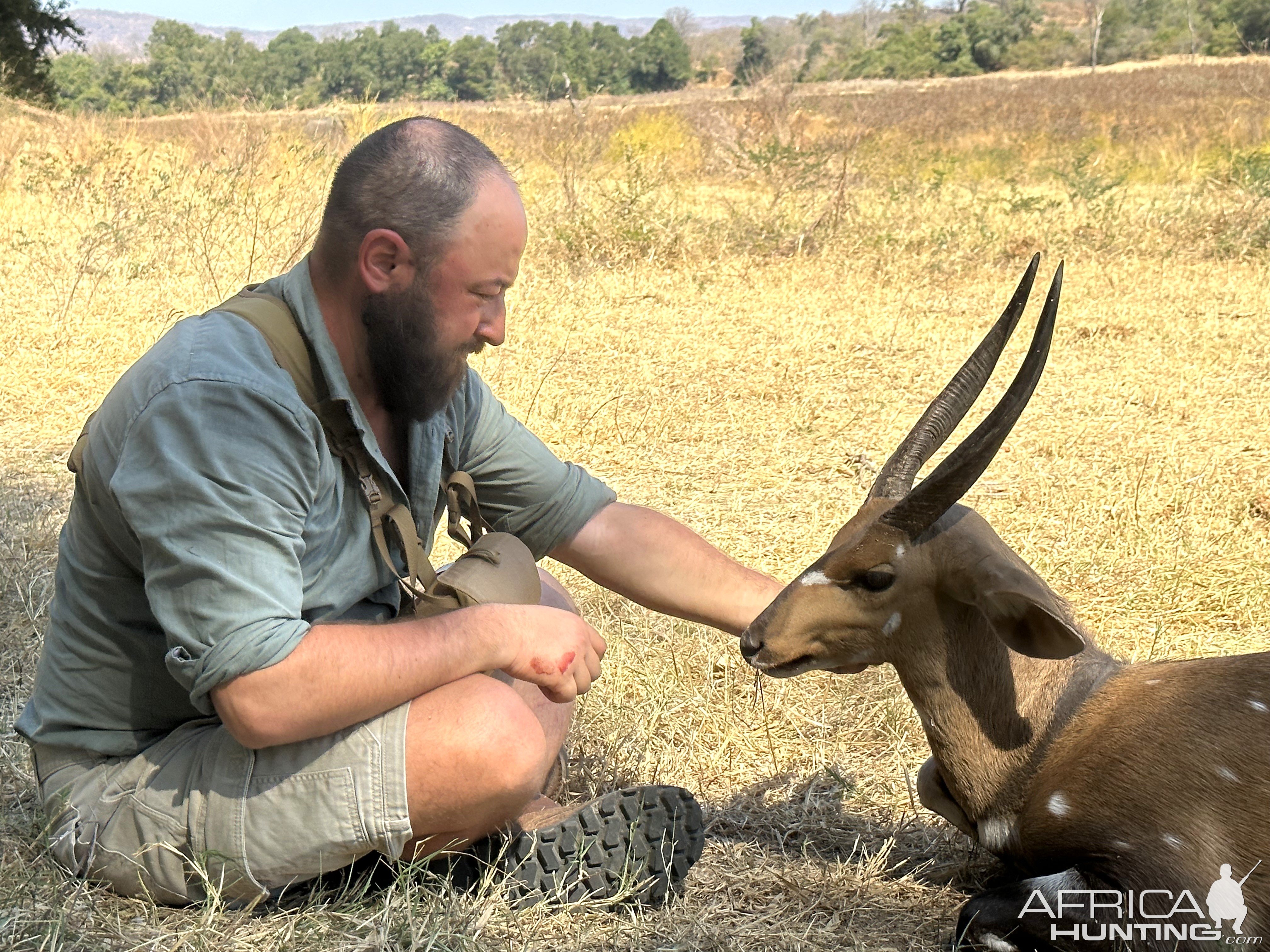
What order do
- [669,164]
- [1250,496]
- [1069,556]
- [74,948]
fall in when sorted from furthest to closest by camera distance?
[669,164], [1250,496], [1069,556], [74,948]

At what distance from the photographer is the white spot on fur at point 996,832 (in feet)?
8.52

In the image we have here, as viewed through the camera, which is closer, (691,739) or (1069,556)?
(691,739)

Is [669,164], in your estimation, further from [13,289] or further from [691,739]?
[691,739]

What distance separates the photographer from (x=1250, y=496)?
5059 mm

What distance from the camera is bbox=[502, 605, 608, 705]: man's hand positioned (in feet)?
8.19

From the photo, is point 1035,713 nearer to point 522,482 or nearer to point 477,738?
point 477,738

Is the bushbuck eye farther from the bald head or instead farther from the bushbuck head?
the bald head

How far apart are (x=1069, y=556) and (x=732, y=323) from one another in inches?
155

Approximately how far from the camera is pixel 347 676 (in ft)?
7.59

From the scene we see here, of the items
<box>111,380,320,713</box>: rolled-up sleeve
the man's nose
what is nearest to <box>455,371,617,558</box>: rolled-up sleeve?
the man's nose

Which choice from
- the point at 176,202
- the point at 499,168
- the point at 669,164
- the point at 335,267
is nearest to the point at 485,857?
the point at 335,267

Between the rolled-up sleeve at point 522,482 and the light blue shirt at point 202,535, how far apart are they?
0.27 metres

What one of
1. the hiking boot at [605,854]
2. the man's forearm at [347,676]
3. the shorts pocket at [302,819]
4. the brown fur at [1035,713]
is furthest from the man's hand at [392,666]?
the brown fur at [1035,713]

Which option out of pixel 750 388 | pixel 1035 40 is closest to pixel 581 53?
pixel 1035 40
